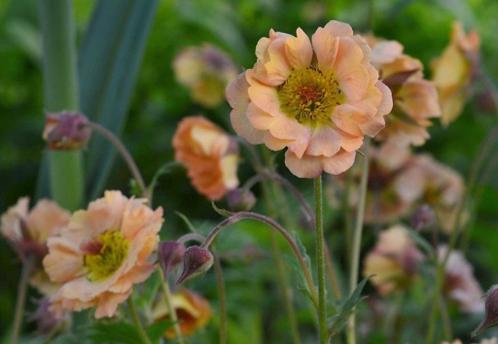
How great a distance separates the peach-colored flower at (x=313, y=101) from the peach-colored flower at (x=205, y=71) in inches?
23.9

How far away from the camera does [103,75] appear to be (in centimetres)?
110

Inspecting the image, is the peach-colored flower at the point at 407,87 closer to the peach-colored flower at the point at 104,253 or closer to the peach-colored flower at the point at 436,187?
the peach-colored flower at the point at 104,253

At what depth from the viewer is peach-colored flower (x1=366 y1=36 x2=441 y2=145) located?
76 centimetres

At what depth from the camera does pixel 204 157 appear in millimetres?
850

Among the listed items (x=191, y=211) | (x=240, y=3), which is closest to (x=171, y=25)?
(x=240, y=3)

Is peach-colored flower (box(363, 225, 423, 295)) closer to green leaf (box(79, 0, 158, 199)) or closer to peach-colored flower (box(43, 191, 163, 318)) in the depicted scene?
green leaf (box(79, 0, 158, 199))

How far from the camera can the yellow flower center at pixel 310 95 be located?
601 mm

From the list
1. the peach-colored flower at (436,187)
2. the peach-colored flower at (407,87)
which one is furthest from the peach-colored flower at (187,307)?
the peach-colored flower at (436,187)

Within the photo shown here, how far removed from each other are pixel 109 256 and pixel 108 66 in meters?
0.43

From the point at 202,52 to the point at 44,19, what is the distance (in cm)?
23

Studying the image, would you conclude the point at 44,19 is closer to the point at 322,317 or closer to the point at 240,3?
the point at 322,317

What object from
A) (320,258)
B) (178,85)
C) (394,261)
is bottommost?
(178,85)

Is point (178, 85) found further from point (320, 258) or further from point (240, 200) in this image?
point (320, 258)

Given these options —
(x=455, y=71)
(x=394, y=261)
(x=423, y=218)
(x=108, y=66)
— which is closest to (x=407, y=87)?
(x=423, y=218)
